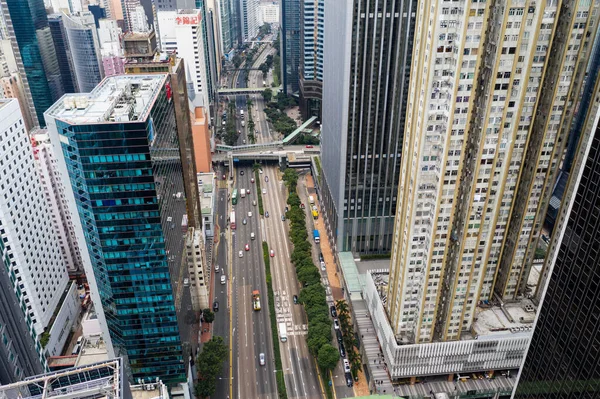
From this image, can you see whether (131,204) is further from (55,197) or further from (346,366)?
(346,366)

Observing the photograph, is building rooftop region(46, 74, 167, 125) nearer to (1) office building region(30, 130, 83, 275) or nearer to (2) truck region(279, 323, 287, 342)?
(1) office building region(30, 130, 83, 275)

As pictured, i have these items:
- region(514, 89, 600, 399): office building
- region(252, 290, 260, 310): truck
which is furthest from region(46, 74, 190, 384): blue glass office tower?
region(514, 89, 600, 399): office building

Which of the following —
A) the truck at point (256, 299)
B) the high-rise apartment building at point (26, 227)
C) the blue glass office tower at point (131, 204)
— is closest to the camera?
the blue glass office tower at point (131, 204)

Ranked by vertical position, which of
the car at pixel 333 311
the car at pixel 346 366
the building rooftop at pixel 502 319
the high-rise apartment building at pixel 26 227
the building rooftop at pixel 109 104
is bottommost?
the car at pixel 346 366

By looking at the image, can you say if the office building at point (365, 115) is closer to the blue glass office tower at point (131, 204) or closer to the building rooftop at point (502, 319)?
the building rooftop at point (502, 319)

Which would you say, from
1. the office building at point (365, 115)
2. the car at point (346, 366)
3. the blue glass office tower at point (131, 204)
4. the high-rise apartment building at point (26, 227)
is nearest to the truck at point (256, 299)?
the office building at point (365, 115)

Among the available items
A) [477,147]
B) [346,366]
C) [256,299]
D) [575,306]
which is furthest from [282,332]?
[575,306]
